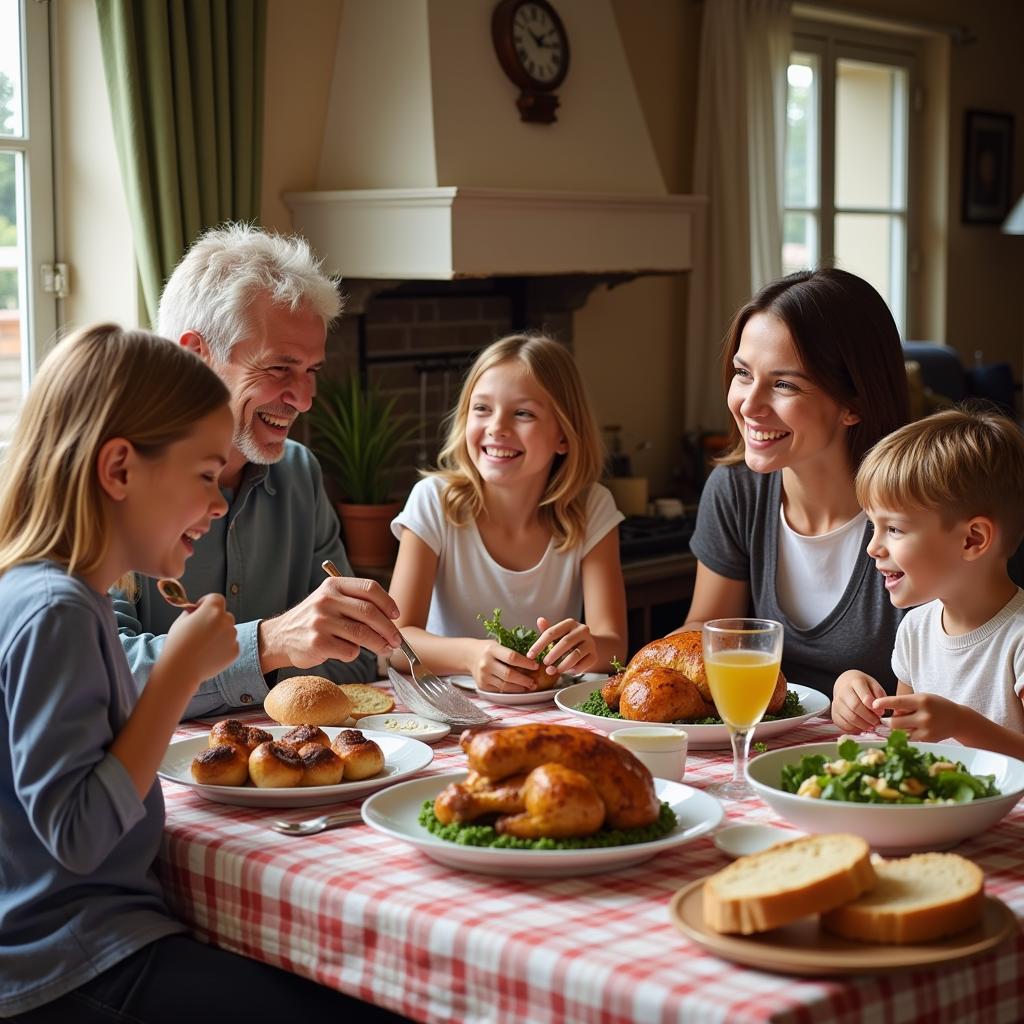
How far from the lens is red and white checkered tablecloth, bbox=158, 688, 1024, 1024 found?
1090 mm

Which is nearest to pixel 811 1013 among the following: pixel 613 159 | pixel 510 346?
pixel 510 346

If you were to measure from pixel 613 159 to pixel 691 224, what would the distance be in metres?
0.43

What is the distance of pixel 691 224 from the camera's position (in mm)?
4703

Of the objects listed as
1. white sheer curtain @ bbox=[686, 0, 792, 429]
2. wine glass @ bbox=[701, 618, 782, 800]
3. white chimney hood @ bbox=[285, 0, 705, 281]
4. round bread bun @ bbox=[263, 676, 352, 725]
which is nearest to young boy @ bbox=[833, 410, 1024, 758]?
wine glass @ bbox=[701, 618, 782, 800]

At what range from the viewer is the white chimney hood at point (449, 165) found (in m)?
3.83

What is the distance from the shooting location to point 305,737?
1625mm

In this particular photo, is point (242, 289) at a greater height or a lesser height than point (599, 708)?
greater

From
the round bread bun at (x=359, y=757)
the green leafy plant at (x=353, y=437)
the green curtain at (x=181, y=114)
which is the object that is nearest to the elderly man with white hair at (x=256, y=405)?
the round bread bun at (x=359, y=757)

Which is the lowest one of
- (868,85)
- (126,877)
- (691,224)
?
(126,877)

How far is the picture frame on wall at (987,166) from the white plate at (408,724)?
18.1ft

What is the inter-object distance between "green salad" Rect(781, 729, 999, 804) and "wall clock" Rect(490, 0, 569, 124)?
3014 mm

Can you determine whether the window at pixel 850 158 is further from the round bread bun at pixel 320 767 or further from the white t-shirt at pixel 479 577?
the round bread bun at pixel 320 767

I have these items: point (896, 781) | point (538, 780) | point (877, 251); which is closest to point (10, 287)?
point (538, 780)

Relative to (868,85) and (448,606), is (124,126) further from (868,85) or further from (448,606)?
(868,85)
